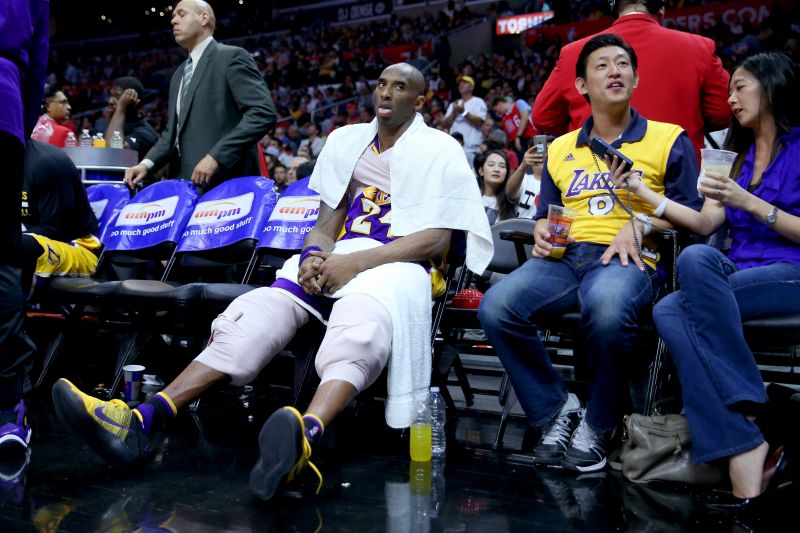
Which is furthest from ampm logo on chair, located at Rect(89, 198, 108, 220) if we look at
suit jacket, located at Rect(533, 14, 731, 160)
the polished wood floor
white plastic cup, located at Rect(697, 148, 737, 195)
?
white plastic cup, located at Rect(697, 148, 737, 195)

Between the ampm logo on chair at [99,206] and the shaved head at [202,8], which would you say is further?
the ampm logo on chair at [99,206]

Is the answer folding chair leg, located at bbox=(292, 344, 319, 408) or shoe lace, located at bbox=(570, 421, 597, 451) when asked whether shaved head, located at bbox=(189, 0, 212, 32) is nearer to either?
folding chair leg, located at bbox=(292, 344, 319, 408)

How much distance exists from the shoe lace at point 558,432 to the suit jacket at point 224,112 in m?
2.33

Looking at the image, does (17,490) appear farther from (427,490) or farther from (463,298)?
(463,298)

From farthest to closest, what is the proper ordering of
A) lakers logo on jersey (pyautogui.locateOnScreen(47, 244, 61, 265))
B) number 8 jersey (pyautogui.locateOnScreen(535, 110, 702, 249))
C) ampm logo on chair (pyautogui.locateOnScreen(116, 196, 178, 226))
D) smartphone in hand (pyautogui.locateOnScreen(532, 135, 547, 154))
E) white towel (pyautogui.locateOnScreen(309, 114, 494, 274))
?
ampm logo on chair (pyautogui.locateOnScreen(116, 196, 178, 226)) < lakers logo on jersey (pyautogui.locateOnScreen(47, 244, 61, 265)) < smartphone in hand (pyautogui.locateOnScreen(532, 135, 547, 154)) < white towel (pyautogui.locateOnScreen(309, 114, 494, 274)) < number 8 jersey (pyautogui.locateOnScreen(535, 110, 702, 249))

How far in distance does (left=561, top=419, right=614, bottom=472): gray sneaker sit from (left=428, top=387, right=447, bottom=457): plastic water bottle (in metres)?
0.48

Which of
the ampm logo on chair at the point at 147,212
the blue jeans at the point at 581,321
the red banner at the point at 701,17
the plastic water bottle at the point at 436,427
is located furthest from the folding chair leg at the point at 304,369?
the red banner at the point at 701,17

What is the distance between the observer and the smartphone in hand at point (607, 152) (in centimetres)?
264

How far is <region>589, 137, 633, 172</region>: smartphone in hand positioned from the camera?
2.64 meters

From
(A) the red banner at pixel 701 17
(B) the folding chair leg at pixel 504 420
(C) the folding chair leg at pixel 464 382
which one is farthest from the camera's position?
(A) the red banner at pixel 701 17

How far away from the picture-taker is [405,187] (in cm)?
307

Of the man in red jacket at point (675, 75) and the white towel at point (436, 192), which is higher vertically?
the man in red jacket at point (675, 75)

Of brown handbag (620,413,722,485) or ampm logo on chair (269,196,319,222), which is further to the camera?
ampm logo on chair (269,196,319,222)

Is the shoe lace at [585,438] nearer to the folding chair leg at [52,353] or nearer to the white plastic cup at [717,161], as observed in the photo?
the white plastic cup at [717,161]
